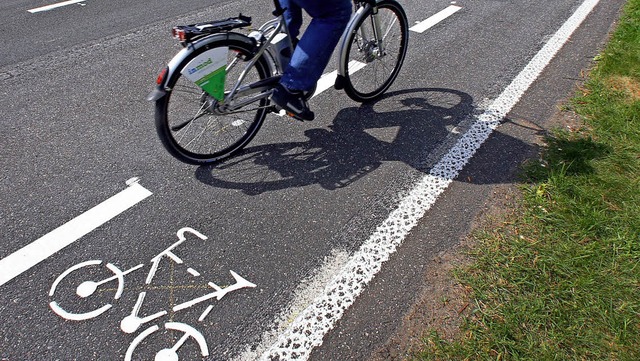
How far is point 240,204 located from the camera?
117 inches

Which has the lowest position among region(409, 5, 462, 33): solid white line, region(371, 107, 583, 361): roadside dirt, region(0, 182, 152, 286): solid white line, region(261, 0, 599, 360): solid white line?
region(371, 107, 583, 361): roadside dirt

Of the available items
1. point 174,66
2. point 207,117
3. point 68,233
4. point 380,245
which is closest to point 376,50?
point 207,117

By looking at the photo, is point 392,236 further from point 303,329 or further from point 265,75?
point 265,75

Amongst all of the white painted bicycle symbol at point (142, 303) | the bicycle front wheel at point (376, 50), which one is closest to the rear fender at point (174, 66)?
the white painted bicycle symbol at point (142, 303)

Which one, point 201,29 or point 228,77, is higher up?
point 201,29

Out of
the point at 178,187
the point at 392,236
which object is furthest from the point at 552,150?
the point at 178,187

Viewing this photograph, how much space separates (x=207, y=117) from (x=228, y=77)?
47cm

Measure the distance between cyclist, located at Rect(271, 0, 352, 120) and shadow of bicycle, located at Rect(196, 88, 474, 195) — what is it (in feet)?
1.12

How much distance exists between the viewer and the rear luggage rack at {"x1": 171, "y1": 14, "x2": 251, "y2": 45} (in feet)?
9.43

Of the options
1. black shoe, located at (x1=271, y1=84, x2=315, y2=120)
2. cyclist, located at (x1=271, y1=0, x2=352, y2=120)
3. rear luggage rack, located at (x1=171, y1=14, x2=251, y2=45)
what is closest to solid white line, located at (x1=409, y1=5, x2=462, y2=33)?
cyclist, located at (x1=271, y1=0, x2=352, y2=120)

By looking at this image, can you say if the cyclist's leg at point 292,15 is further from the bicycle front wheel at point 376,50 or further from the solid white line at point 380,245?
the solid white line at point 380,245

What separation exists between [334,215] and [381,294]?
2.21 feet

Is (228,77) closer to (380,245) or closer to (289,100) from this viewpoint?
(289,100)

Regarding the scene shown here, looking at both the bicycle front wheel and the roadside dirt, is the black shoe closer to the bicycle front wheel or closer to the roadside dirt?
the bicycle front wheel
